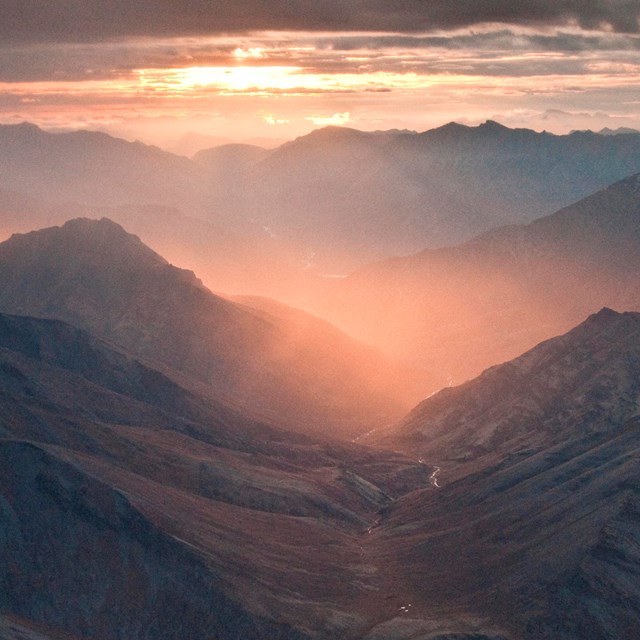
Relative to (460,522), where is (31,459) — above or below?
above

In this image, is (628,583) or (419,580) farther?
(419,580)

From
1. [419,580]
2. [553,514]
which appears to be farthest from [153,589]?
[553,514]

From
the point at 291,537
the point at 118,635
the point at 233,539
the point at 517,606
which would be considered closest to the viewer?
the point at 118,635

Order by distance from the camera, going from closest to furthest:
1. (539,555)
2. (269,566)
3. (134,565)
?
1. (134,565)
2. (539,555)
3. (269,566)

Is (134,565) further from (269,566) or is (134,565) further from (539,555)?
(539,555)

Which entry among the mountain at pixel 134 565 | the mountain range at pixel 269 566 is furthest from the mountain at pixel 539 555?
the mountain at pixel 134 565

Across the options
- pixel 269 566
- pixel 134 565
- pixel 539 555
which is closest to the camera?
pixel 134 565

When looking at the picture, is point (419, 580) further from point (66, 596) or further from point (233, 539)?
point (66, 596)

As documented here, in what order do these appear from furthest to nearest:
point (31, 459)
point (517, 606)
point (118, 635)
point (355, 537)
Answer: point (355, 537)
point (31, 459)
point (517, 606)
point (118, 635)

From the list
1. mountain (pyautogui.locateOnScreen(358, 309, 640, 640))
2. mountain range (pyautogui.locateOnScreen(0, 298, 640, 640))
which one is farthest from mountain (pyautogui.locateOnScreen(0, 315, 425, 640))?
mountain (pyautogui.locateOnScreen(358, 309, 640, 640))

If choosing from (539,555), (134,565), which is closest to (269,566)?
(134,565)

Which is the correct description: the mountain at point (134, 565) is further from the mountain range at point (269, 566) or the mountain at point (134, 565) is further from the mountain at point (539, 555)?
the mountain at point (539, 555)
